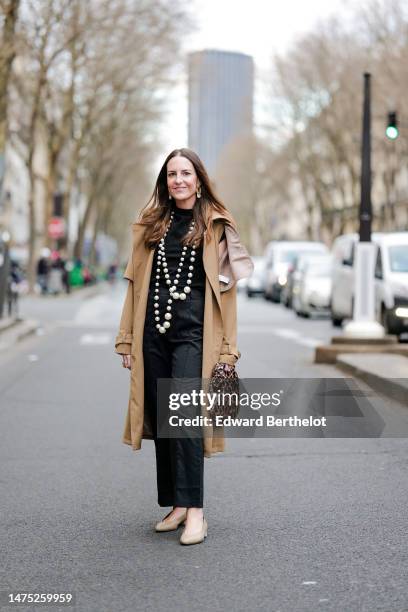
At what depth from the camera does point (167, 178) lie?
5617mm

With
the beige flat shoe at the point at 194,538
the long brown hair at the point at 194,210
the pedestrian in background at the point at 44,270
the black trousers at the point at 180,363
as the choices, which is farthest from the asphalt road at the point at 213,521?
the pedestrian in background at the point at 44,270

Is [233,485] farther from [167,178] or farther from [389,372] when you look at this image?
[389,372]

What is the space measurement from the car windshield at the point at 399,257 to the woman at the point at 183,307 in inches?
607

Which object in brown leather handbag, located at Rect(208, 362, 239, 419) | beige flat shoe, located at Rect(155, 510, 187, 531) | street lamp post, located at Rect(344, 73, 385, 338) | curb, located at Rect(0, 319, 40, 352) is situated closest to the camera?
brown leather handbag, located at Rect(208, 362, 239, 419)

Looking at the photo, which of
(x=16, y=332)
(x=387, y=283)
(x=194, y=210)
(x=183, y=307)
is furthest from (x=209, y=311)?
(x=16, y=332)

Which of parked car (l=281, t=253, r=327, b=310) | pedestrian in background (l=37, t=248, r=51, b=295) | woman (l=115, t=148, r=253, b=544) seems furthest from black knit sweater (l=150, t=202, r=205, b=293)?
pedestrian in background (l=37, t=248, r=51, b=295)

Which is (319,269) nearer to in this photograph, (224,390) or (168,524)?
(168,524)

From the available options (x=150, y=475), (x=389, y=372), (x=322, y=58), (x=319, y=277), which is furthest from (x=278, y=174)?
(x=150, y=475)

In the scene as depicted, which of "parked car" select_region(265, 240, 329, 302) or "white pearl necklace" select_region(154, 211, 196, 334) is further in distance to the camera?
"parked car" select_region(265, 240, 329, 302)

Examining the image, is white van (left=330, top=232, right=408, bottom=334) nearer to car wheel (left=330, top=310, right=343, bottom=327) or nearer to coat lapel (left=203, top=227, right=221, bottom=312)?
car wheel (left=330, top=310, right=343, bottom=327)

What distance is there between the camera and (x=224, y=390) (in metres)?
5.41

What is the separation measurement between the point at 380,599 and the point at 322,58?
146ft

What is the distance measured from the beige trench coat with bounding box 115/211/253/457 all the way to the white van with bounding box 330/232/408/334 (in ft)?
46.5

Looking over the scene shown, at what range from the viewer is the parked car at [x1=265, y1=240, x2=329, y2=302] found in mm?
41500
